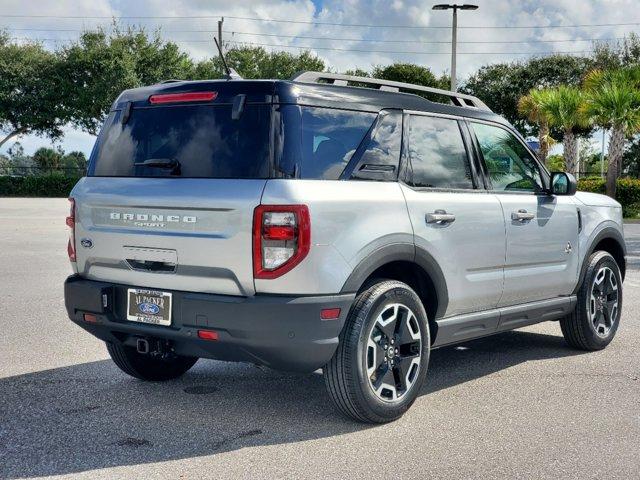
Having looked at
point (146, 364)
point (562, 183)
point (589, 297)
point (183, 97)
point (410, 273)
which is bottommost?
point (146, 364)

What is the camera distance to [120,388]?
5.60m

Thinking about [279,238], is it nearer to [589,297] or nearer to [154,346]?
[154,346]

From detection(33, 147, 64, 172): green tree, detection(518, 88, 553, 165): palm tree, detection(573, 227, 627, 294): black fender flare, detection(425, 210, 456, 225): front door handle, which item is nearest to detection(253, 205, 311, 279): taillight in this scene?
detection(425, 210, 456, 225): front door handle

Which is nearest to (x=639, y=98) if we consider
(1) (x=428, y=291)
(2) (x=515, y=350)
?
(2) (x=515, y=350)

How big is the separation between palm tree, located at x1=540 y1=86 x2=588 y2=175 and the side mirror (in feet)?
89.2

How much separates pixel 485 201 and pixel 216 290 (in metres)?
2.03

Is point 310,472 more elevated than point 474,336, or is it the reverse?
point 474,336

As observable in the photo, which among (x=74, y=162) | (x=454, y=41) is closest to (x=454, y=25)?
(x=454, y=41)

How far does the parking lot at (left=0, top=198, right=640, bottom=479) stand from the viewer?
13.6ft

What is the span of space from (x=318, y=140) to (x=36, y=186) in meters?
41.9

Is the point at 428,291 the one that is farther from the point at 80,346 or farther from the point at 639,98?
the point at 639,98

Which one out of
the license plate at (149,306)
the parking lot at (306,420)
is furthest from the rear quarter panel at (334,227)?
the parking lot at (306,420)

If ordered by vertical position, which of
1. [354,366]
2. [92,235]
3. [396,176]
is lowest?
[354,366]

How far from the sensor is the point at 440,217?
5090 mm
